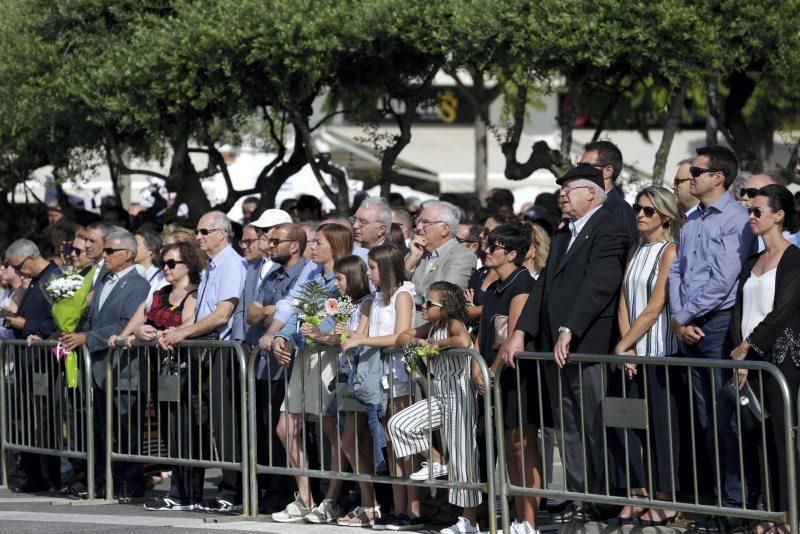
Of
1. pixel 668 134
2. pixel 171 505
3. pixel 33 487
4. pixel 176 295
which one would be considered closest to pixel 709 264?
pixel 176 295

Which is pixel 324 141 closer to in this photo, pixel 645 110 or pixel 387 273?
pixel 645 110

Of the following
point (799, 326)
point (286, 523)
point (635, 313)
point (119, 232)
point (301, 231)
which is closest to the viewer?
point (799, 326)

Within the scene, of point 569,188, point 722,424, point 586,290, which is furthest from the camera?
point 569,188

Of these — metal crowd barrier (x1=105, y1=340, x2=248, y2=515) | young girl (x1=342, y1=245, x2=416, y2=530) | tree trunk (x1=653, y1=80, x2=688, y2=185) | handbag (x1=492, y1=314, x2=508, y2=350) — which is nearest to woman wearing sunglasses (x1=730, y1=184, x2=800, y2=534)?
handbag (x1=492, y1=314, x2=508, y2=350)

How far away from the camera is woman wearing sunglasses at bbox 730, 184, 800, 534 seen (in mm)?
7355

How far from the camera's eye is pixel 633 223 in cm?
902

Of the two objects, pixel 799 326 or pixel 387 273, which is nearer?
pixel 799 326

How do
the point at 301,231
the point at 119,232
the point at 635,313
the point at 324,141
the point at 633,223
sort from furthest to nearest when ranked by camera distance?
the point at 324,141 → the point at 119,232 → the point at 301,231 → the point at 633,223 → the point at 635,313

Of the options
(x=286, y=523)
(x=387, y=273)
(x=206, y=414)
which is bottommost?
(x=286, y=523)

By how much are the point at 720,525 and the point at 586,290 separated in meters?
1.51

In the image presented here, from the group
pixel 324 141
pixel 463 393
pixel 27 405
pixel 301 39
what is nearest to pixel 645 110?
pixel 324 141

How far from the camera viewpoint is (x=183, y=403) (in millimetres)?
10625

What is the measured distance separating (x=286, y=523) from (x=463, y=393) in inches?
69.6

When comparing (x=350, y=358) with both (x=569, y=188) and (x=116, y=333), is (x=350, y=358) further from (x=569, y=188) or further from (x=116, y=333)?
(x=116, y=333)
